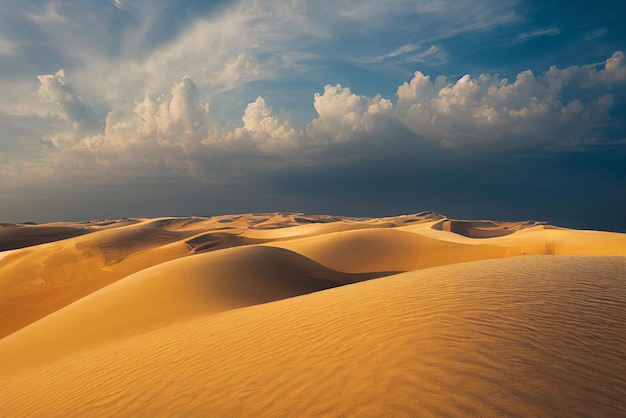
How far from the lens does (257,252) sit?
1864 cm

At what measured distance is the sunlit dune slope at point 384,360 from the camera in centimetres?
325

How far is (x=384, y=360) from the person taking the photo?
13.1ft

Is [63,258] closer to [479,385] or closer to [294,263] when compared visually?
[294,263]

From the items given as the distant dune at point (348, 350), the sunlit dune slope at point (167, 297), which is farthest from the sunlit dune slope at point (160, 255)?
the distant dune at point (348, 350)

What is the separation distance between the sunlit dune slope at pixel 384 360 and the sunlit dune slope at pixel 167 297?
5.32 feet

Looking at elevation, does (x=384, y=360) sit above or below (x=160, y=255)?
above

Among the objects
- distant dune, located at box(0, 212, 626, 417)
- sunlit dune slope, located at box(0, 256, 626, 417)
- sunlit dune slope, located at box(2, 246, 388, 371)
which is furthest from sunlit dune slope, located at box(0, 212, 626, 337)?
sunlit dune slope, located at box(0, 256, 626, 417)

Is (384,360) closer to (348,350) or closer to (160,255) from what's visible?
(348,350)

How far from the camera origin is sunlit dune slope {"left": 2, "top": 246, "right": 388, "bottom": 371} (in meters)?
9.74

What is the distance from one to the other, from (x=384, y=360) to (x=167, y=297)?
10.2 m

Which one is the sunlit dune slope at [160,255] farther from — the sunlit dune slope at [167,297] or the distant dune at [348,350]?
the distant dune at [348,350]

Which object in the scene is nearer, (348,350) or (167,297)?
(348,350)

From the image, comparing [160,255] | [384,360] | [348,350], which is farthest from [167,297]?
[160,255]

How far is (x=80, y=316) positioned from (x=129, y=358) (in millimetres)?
6381
